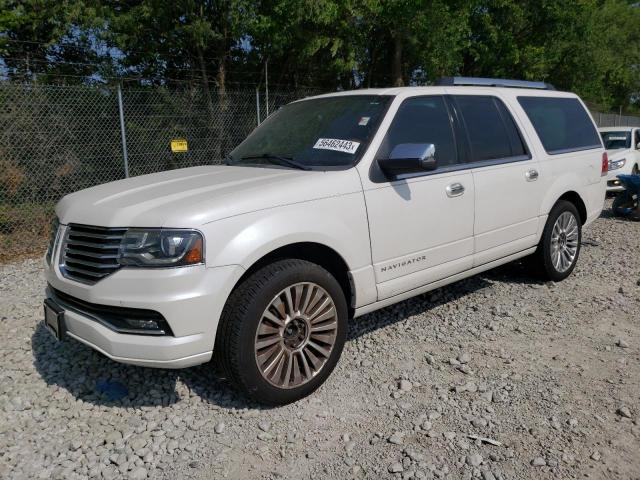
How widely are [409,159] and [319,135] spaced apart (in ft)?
2.49

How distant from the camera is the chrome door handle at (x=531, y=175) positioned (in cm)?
466

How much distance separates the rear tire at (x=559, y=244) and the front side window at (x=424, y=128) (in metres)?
1.62

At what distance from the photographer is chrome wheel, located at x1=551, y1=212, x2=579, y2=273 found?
5171 mm

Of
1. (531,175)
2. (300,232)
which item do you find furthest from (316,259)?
(531,175)

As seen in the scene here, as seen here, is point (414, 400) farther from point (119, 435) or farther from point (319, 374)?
point (119, 435)

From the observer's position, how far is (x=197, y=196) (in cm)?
302

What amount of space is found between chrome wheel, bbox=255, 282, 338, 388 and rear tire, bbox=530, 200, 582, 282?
2762 millimetres

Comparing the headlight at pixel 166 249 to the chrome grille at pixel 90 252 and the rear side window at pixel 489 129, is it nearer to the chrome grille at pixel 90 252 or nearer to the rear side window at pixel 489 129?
the chrome grille at pixel 90 252

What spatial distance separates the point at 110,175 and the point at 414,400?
6.61m

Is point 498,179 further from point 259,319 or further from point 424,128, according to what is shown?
point 259,319

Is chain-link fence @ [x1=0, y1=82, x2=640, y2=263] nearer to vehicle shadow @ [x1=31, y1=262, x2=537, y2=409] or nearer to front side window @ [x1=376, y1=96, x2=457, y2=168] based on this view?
vehicle shadow @ [x1=31, y1=262, x2=537, y2=409]

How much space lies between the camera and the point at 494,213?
435cm

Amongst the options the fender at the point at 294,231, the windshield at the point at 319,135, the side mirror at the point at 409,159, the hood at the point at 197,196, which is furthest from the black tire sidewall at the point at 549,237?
the hood at the point at 197,196

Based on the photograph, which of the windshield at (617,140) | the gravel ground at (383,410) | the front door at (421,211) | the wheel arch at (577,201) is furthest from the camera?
the windshield at (617,140)
